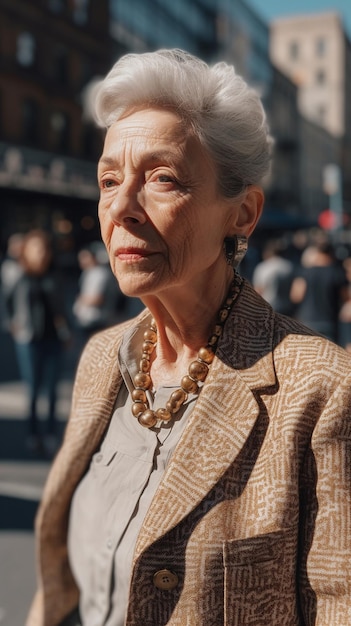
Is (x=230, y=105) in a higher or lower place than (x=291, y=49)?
lower

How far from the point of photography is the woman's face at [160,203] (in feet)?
4.82

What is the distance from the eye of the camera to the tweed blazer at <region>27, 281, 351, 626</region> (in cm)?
134

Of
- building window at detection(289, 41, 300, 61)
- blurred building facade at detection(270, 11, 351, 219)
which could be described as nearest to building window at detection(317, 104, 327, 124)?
blurred building facade at detection(270, 11, 351, 219)

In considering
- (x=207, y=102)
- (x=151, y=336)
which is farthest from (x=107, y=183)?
(x=151, y=336)

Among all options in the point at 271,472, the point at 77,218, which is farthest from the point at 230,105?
the point at 77,218

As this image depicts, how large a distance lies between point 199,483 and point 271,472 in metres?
0.15

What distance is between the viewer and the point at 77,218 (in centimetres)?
3222

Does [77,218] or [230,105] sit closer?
[230,105]

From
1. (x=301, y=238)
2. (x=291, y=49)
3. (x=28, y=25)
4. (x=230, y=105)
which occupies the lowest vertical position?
(x=301, y=238)

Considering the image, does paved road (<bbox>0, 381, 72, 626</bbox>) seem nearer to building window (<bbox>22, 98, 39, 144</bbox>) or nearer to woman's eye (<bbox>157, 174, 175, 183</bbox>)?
woman's eye (<bbox>157, 174, 175, 183</bbox>)

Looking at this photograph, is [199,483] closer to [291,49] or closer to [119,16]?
[119,16]

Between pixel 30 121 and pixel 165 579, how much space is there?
109ft

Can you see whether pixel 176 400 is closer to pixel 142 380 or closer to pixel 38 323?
pixel 142 380

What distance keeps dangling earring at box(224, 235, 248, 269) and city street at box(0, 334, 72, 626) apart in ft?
9.27
